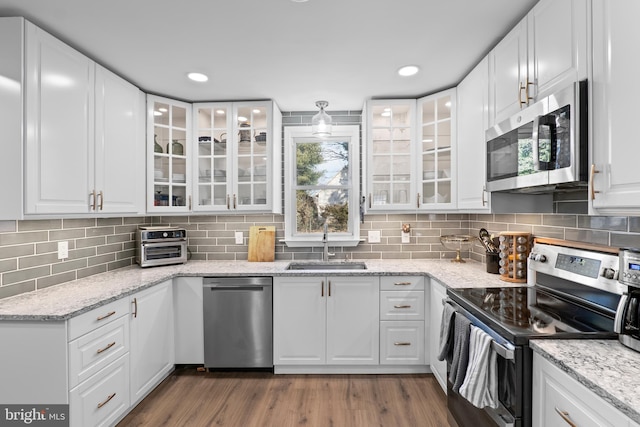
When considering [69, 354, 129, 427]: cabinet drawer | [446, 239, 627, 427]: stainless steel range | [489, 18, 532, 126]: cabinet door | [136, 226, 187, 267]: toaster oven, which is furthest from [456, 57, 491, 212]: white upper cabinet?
[69, 354, 129, 427]: cabinet drawer

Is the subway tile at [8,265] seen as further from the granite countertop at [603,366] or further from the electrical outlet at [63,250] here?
the granite countertop at [603,366]

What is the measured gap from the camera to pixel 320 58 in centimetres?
220

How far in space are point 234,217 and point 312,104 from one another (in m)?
1.38

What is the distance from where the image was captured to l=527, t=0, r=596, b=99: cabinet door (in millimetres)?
1332

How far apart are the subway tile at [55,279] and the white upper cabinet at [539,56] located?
3083mm

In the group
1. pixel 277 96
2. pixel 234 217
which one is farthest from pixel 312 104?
pixel 234 217

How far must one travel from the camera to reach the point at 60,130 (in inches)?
74.5

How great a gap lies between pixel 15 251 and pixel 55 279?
0.34 meters

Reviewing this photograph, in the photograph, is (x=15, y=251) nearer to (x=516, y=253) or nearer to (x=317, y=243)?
(x=317, y=243)

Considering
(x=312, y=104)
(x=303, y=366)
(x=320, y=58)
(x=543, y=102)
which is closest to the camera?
(x=543, y=102)

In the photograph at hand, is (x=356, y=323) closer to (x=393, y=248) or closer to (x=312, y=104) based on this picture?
(x=393, y=248)

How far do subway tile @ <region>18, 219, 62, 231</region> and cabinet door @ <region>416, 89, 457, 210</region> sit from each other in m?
2.82

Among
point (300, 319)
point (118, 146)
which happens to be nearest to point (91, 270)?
point (118, 146)

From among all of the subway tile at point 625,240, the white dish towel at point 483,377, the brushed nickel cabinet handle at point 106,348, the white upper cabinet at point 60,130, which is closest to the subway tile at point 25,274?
the white upper cabinet at point 60,130
